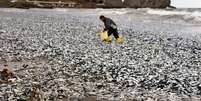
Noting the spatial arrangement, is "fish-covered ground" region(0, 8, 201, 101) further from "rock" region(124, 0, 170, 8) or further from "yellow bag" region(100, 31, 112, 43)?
"rock" region(124, 0, 170, 8)

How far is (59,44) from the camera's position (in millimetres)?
27422

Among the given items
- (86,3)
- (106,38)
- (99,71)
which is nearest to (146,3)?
(86,3)

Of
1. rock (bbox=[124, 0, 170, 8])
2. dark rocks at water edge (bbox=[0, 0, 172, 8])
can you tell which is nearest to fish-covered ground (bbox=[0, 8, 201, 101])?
dark rocks at water edge (bbox=[0, 0, 172, 8])

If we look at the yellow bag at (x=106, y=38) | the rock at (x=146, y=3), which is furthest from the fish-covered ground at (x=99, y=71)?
the rock at (x=146, y=3)

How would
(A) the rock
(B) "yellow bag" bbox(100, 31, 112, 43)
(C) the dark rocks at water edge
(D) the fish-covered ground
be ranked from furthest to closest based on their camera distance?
(A) the rock, (C) the dark rocks at water edge, (B) "yellow bag" bbox(100, 31, 112, 43), (D) the fish-covered ground

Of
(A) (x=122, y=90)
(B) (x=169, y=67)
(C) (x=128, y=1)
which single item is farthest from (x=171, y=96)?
(C) (x=128, y=1)

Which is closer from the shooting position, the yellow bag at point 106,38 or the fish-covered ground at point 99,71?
the fish-covered ground at point 99,71

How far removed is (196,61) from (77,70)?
6729mm

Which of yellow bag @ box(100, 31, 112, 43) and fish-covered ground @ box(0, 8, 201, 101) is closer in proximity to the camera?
fish-covered ground @ box(0, 8, 201, 101)

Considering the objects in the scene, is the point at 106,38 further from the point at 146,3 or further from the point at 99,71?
the point at 146,3

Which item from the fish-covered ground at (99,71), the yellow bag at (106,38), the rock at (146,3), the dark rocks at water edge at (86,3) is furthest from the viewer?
the rock at (146,3)

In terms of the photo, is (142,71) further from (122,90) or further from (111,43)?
(111,43)

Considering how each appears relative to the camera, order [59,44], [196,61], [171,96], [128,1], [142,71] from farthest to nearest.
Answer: [128,1]
[59,44]
[196,61]
[142,71]
[171,96]

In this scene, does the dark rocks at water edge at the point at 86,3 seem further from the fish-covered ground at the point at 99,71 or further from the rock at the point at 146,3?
the fish-covered ground at the point at 99,71
